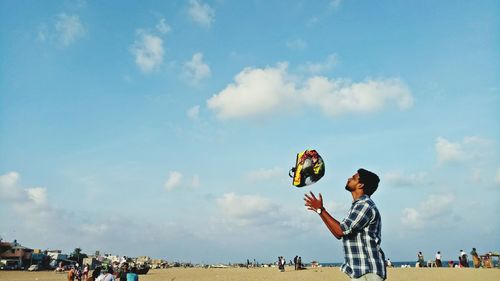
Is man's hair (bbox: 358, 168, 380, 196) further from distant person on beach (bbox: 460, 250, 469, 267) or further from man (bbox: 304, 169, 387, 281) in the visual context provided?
distant person on beach (bbox: 460, 250, 469, 267)

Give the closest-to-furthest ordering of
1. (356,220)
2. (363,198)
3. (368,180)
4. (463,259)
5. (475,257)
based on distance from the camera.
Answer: (356,220)
(363,198)
(368,180)
(475,257)
(463,259)

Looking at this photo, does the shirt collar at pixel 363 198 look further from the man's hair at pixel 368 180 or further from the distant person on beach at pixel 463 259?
the distant person on beach at pixel 463 259

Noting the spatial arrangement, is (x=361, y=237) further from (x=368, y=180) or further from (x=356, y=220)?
(x=368, y=180)

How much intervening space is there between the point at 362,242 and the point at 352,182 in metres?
0.62

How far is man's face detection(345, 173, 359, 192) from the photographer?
409 centimetres

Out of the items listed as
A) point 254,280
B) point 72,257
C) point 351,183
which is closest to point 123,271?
point 351,183

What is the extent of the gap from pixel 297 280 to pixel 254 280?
9.32 feet

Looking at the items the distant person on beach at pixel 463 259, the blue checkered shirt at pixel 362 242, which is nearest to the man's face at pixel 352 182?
the blue checkered shirt at pixel 362 242

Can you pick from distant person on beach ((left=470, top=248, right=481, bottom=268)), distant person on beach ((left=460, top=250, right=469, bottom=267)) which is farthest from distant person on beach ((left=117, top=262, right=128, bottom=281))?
distant person on beach ((left=460, top=250, right=469, bottom=267))

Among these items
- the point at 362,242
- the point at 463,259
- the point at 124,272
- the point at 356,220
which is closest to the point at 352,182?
the point at 356,220

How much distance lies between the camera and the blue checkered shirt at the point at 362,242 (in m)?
3.67

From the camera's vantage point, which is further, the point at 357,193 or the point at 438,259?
the point at 438,259

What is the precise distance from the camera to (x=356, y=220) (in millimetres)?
3721

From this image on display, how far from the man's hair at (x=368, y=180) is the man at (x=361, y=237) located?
154mm
